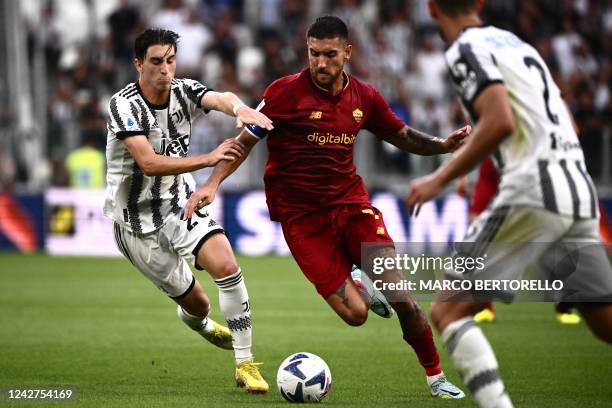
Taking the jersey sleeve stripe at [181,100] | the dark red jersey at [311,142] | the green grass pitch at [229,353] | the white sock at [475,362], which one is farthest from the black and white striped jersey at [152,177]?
the white sock at [475,362]

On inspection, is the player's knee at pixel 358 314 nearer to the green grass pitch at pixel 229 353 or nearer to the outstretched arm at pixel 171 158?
the green grass pitch at pixel 229 353

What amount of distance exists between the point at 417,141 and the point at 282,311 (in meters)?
5.20

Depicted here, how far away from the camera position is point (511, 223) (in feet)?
18.0

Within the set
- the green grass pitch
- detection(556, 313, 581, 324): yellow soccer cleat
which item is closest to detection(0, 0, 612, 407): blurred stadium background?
the green grass pitch

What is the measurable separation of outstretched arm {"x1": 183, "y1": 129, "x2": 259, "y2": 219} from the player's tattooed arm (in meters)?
1.29

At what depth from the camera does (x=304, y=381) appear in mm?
7250

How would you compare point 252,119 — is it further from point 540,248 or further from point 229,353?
point 229,353

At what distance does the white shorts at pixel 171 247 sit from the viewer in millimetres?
8062

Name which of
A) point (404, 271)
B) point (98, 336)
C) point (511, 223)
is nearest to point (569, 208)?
point (511, 223)

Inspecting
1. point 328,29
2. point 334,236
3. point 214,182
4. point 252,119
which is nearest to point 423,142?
point 334,236

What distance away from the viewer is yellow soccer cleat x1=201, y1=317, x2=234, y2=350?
8.77m

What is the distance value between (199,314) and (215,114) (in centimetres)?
1150

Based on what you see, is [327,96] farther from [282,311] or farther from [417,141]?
[282,311]

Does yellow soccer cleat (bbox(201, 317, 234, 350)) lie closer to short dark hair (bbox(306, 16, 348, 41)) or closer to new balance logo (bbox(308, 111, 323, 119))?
new balance logo (bbox(308, 111, 323, 119))
